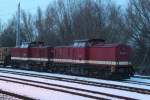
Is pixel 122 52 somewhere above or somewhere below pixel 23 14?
below

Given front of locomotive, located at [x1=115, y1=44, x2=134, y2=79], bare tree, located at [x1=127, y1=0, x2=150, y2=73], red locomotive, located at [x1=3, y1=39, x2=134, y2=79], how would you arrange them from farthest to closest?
bare tree, located at [x1=127, y1=0, x2=150, y2=73]
red locomotive, located at [x1=3, y1=39, x2=134, y2=79]
front of locomotive, located at [x1=115, y1=44, x2=134, y2=79]

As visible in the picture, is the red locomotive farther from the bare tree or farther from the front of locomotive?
the bare tree

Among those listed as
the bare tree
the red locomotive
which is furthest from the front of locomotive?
the bare tree

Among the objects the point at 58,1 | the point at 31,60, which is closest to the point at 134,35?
the point at 31,60

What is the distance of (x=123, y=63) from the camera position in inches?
1128

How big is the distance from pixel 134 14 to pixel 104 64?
52.0ft

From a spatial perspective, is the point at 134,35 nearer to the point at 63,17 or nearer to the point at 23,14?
the point at 63,17

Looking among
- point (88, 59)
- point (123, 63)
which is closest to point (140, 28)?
point (88, 59)

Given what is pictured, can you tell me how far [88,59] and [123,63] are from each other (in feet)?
10.4

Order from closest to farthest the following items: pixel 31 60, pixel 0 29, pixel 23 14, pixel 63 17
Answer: pixel 31 60 < pixel 63 17 < pixel 23 14 < pixel 0 29

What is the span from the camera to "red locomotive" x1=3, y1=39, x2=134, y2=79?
28.4 m

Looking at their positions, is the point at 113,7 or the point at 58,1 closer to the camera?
the point at 113,7

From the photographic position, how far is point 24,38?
7875cm

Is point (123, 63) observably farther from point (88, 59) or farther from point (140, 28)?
point (140, 28)
